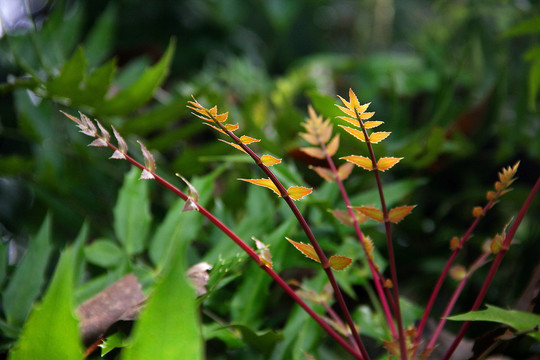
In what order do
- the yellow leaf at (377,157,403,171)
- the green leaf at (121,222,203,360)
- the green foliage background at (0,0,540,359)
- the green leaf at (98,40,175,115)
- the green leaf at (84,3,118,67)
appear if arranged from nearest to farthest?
1. the green leaf at (121,222,203,360)
2. the yellow leaf at (377,157,403,171)
3. the green foliage background at (0,0,540,359)
4. the green leaf at (98,40,175,115)
5. the green leaf at (84,3,118,67)

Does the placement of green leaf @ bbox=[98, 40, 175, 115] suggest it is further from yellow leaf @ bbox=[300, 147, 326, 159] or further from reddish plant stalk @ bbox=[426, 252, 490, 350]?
reddish plant stalk @ bbox=[426, 252, 490, 350]

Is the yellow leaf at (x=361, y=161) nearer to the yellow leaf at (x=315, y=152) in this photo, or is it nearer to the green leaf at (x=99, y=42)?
the yellow leaf at (x=315, y=152)

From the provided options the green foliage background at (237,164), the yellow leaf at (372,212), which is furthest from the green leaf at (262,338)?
the yellow leaf at (372,212)

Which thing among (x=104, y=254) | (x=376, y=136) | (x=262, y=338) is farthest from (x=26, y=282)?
(x=376, y=136)

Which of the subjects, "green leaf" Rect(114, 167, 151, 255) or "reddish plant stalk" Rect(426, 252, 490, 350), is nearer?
"reddish plant stalk" Rect(426, 252, 490, 350)

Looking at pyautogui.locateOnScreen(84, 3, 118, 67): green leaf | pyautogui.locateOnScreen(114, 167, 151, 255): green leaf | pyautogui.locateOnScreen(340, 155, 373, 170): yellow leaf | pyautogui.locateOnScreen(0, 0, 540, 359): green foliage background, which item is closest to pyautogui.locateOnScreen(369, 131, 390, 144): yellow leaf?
pyautogui.locateOnScreen(340, 155, 373, 170): yellow leaf

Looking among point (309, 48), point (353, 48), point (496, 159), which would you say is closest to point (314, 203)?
point (496, 159)

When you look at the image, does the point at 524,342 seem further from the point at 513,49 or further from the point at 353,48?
the point at 353,48

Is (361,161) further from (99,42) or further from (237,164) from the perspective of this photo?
(99,42)
